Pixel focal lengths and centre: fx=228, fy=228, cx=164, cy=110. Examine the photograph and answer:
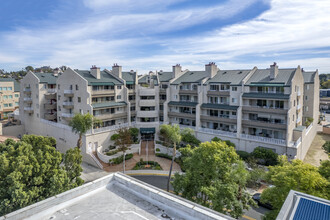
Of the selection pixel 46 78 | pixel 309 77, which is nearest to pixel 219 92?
pixel 309 77

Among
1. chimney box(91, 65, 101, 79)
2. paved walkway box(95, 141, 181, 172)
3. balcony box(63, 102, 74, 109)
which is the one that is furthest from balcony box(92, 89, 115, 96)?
paved walkway box(95, 141, 181, 172)

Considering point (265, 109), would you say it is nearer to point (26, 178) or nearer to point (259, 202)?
point (259, 202)

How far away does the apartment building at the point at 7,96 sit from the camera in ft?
272

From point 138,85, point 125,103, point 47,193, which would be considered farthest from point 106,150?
point 47,193

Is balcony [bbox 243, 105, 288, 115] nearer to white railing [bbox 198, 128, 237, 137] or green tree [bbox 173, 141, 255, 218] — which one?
white railing [bbox 198, 128, 237, 137]

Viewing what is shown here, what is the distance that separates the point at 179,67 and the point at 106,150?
93.8ft

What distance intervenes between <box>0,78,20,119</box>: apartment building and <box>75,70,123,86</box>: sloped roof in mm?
46821

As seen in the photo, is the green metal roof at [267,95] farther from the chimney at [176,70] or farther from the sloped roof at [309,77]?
the chimney at [176,70]

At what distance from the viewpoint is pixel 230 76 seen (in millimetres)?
52219

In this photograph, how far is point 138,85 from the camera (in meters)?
59.5

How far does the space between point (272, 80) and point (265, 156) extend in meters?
15.3

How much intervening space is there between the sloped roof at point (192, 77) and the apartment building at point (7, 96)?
65275 millimetres

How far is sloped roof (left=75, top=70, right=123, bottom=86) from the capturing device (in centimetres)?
5199

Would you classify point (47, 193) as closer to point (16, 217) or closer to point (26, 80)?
point (16, 217)
